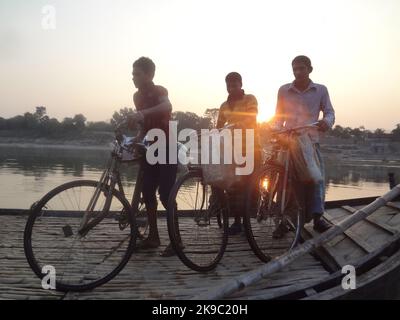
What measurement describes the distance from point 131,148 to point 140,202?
0.76 meters

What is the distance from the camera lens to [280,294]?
304 centimetres

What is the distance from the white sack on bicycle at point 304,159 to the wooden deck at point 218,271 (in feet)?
2.49

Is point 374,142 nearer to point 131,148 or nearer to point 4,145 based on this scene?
point 4,145

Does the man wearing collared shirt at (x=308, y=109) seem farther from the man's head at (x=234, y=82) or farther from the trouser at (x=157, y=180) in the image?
the trouser at (x=157, y=180)

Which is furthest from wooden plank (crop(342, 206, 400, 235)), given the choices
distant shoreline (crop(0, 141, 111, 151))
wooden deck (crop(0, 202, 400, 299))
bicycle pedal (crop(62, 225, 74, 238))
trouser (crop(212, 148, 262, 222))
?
distant shoreline (crop(0, 141, 111, 151))

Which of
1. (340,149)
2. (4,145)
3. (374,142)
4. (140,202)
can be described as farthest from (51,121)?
(140,202)

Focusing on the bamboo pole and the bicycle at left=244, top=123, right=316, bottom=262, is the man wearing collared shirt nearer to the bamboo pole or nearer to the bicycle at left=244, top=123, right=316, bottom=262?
the bicycle at left=244, top=123, right=316, bottom=262

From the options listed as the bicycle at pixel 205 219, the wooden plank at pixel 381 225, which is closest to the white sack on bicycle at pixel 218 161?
the bicycle at pixel 205 219

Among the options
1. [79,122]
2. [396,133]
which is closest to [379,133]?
[396,133]

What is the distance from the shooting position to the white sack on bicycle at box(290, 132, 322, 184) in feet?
14.7

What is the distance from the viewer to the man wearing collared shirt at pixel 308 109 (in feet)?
15.2
